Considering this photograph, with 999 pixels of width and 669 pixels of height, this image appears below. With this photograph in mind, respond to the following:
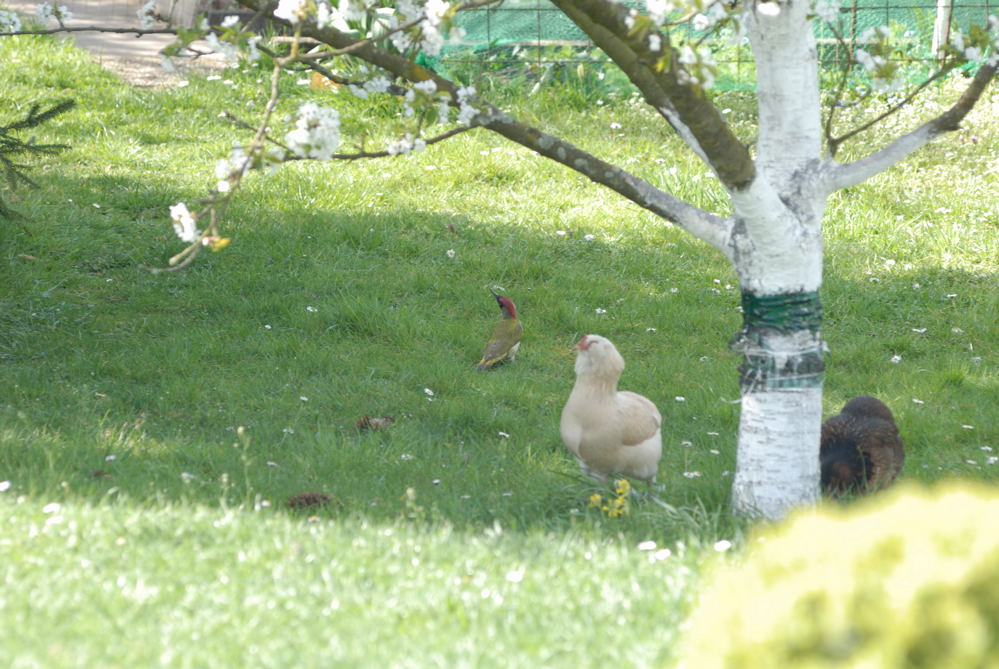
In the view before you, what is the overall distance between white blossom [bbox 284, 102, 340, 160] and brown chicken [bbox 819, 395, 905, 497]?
2882 mm

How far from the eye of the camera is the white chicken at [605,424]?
490cm

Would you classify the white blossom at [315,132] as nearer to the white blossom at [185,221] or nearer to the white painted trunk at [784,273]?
the white blossom at [185,221]

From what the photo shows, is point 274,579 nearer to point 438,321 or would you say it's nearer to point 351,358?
point 351,358

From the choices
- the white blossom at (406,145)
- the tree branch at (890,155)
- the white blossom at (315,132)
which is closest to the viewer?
the white blossom at (315,132)

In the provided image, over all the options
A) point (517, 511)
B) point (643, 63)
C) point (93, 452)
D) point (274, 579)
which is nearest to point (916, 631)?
point (274, 579)

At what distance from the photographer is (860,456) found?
200 inches

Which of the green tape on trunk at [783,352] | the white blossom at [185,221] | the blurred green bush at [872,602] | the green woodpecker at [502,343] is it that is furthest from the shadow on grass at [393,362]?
the blurred green bush at [872,602]

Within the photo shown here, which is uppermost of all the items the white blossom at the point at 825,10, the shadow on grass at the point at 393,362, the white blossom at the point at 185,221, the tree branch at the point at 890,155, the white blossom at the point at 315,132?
the white blossom at the point at 825,10

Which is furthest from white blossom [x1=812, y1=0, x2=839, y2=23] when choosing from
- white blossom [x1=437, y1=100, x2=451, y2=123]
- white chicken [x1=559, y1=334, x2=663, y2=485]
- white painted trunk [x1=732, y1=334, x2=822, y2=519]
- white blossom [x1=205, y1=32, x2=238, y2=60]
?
white blossom [x1=205, y1=32, x2=238, y2=60]

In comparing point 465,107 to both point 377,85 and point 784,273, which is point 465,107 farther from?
point 784,273

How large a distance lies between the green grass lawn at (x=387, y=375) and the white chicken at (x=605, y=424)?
0.16 metres

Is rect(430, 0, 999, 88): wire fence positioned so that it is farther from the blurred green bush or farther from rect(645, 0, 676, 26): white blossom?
the blurred green bush

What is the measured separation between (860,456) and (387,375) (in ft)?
10.4

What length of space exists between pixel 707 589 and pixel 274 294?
17.1 feet
